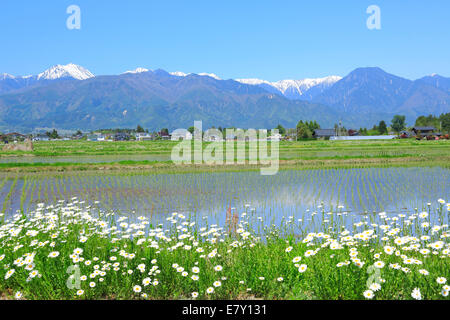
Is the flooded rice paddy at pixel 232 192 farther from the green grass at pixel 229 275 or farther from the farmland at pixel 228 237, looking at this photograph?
the green grass at pixel 229 275

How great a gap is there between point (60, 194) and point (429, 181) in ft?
68.9

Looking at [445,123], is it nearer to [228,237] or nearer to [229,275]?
[228,237]

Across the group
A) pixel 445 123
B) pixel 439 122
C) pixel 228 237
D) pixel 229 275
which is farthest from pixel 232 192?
pixel 439 122

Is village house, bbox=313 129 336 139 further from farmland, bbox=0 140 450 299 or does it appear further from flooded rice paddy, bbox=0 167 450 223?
farmland, bbox=0 140 450 299

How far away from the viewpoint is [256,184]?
21219mm

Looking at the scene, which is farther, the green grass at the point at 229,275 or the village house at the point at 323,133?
the village house at the point at 323,133

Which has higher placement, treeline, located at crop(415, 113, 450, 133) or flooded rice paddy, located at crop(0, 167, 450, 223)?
treeline, located at crop(415, 113, 450, 133)

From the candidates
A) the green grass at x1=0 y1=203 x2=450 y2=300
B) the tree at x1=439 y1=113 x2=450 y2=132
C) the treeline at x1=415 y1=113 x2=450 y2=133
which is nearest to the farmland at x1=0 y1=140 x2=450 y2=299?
the green grass at x1=0 y1=203 x2=450 y2=300

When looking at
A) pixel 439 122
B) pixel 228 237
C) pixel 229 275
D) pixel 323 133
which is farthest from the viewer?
pixel 323 133

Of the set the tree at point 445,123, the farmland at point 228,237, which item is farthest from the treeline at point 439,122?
the farmland at point 228,237

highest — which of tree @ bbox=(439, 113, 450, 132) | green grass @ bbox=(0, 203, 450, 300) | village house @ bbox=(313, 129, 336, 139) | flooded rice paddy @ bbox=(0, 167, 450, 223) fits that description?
tree @ bbox=(439, 113, 450, 132)

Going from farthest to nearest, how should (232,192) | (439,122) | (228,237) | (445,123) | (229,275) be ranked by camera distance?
(439,122) → (445,123) → (232,192) → (228,237) → (229,275)
